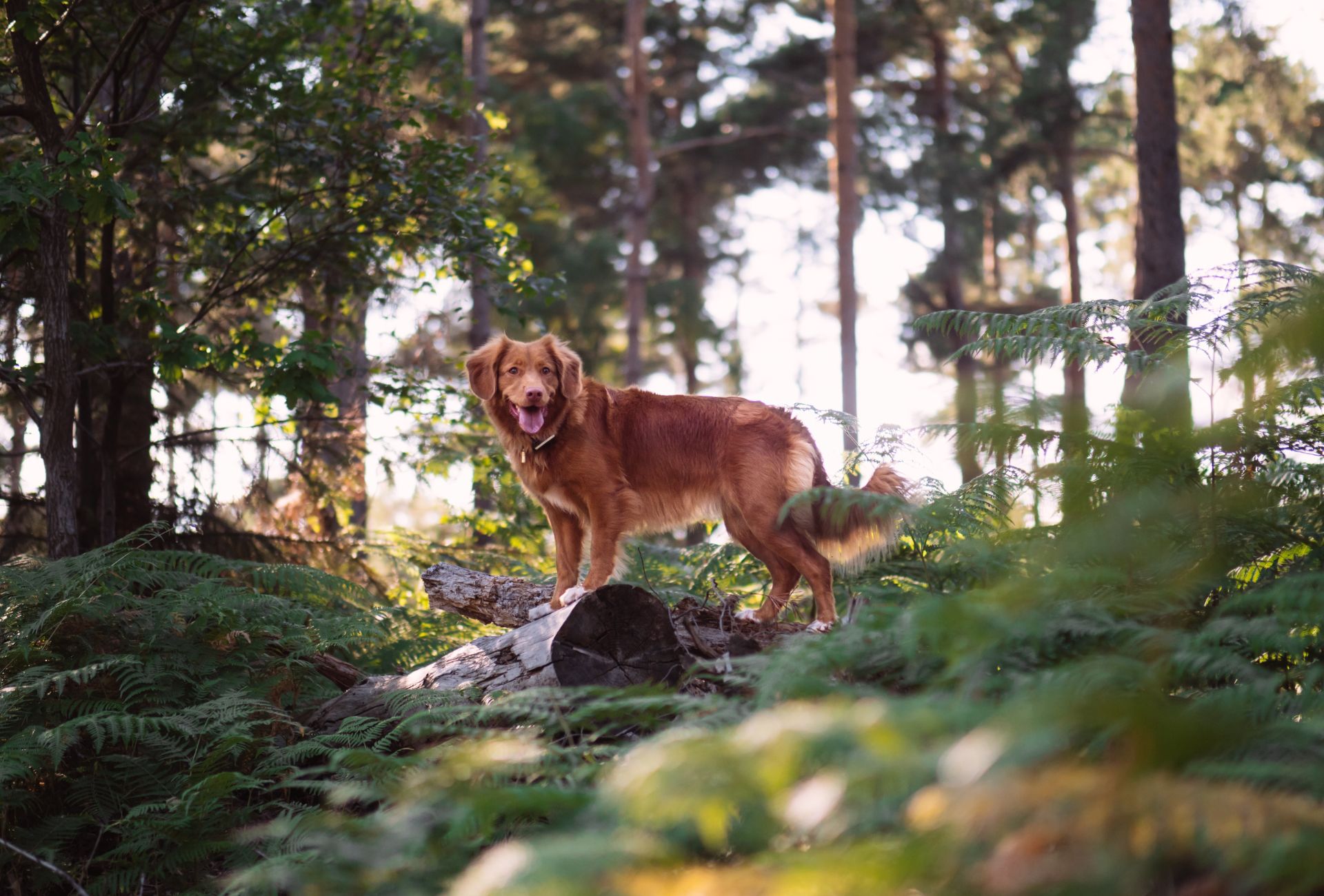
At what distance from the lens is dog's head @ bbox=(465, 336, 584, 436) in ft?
19.0

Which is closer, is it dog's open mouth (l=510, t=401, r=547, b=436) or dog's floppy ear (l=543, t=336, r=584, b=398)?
dog's open mouth (l=510, t=401, r=547, b=436)

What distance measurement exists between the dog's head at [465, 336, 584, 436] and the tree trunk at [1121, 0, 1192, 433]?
522 cm

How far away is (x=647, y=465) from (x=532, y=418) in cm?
75

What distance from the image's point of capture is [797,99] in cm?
2127

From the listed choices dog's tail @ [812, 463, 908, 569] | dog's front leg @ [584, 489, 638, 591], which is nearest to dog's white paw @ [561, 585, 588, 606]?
dog's front leg @ [584, 489, 638, 591]

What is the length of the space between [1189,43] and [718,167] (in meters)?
9.89

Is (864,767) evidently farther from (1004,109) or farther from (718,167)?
(718,167)

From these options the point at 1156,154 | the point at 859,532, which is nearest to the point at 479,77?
the point at 1156,154

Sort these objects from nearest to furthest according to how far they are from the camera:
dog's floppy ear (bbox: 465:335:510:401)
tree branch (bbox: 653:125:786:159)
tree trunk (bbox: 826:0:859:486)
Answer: dog's floppy ear (bbox: 465:335:510:401)
tree trunk (bbox: 826:0:859:486)
tree branch (bbox: 653:125:786:159)

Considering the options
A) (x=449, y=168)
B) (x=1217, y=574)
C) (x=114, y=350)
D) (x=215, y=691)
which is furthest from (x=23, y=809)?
(x=449, y=168)

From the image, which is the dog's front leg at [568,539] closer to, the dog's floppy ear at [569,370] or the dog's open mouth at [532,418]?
the dog's open mouth at [532,418]

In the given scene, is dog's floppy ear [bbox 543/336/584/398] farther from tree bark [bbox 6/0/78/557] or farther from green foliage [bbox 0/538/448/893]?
tree bark [bbox 6/0/78/557]

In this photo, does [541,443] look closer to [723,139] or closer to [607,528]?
[607,528]

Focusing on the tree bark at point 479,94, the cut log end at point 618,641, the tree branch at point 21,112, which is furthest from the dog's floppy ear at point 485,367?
the tree bark at point 479,94
